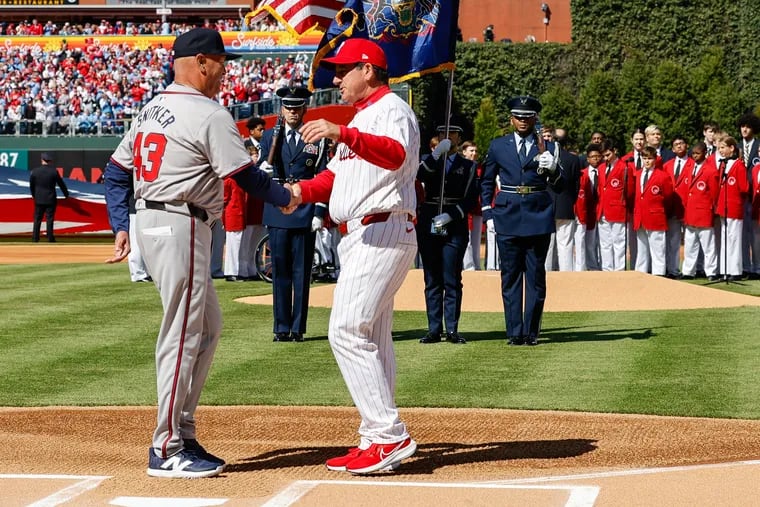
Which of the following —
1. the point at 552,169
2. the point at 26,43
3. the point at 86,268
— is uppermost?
the point at 26,43

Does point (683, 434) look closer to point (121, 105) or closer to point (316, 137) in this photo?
point (316, 137)

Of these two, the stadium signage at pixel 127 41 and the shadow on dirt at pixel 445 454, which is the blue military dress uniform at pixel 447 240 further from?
the stadium signage at pixel 127 41

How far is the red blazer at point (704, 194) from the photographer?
18.0m

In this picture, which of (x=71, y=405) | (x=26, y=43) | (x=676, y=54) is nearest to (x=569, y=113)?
(x=676, y=54)

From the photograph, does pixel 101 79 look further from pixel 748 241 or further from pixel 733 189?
pixel 733 189

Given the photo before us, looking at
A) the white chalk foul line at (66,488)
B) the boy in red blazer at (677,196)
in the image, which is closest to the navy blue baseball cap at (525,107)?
the white chalk foul line at (66,488)

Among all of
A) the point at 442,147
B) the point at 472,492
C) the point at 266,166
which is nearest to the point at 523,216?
the point at 442,147

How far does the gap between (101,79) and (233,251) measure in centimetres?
2684

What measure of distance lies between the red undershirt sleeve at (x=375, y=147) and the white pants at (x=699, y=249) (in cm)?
1288

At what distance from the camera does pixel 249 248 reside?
18.1m

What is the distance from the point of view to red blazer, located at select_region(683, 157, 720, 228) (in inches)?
710

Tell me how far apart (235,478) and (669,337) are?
6503mm

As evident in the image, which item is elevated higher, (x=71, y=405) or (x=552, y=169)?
(x=552, y=169)

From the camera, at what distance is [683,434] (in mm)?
7254
